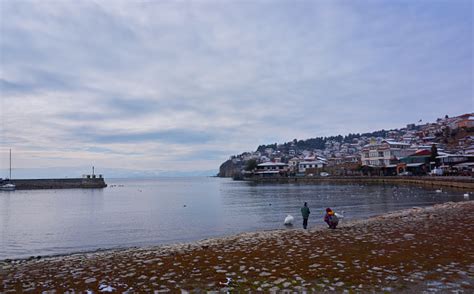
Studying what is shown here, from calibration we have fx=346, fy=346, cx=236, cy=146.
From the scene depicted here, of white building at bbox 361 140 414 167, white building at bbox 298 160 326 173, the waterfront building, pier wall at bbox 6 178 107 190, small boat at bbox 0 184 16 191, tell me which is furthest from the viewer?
white building at bbox 298 160 326 173

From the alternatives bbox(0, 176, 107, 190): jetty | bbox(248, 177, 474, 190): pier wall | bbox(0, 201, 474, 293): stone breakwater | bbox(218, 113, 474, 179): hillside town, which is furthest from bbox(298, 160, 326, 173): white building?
bbox(0, 201, 474, 293): stone breakwater

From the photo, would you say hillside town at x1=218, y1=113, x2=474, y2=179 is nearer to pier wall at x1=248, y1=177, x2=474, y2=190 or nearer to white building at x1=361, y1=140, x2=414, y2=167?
white building at x1=361, y1=140, x2=414, y2=167

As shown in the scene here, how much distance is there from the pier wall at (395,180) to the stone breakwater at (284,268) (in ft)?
173

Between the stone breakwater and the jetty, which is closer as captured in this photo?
the stone breakwater

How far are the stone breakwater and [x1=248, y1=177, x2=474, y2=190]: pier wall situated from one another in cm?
5274

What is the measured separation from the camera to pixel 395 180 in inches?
3467

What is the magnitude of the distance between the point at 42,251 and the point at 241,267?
14.8 m

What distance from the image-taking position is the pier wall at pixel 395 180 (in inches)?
2317

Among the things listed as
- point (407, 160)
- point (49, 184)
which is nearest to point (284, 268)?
point (407, 160)

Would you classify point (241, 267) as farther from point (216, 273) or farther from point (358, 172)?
point (358, 172)

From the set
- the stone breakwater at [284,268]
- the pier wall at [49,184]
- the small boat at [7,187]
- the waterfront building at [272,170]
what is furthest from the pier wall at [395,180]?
the small boat at [7,187]

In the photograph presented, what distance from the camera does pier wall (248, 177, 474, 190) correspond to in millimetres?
58844

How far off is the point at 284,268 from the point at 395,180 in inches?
3447

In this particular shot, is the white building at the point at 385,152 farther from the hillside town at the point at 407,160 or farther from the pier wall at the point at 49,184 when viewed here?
the pier wall at the point at 49,184
